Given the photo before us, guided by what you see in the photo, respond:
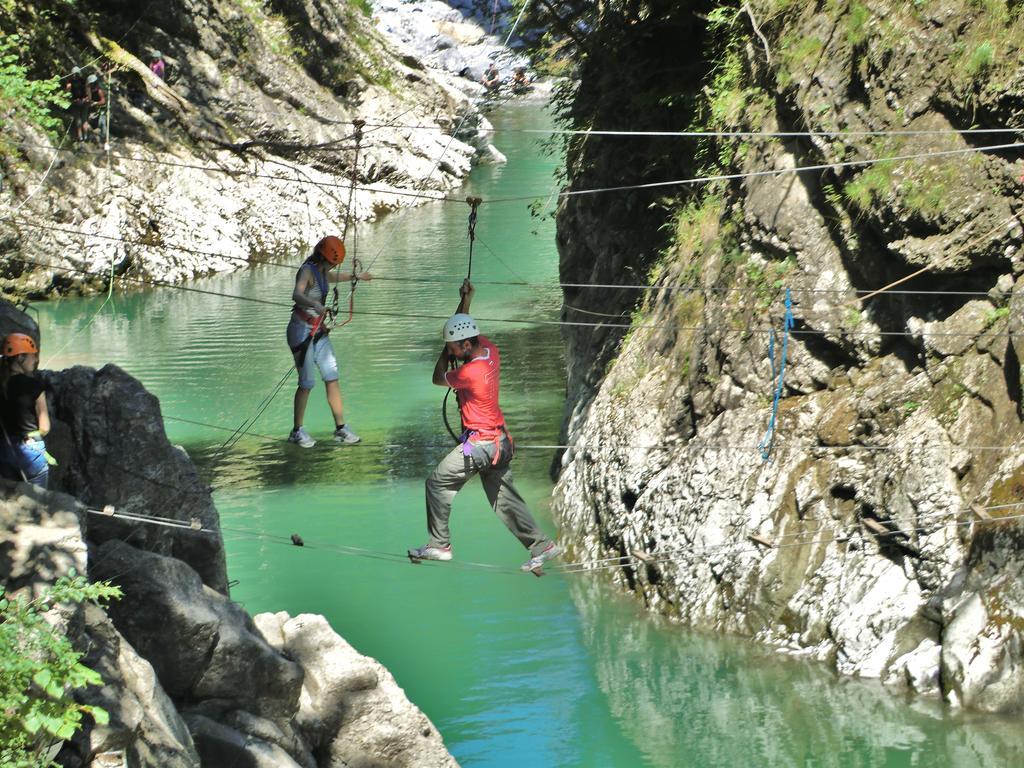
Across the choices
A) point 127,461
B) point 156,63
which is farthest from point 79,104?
point 127,461

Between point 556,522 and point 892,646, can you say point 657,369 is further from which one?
point 892,646

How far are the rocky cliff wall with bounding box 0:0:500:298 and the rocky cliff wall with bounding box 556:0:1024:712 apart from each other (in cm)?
1210

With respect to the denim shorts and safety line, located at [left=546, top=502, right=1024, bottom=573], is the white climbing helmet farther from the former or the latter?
safety line, located at [left=546, top=502, right=1024, bottom=573]

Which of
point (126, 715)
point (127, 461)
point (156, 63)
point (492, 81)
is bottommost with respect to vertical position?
point (126, 715)

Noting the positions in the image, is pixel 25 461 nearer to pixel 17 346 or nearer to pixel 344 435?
pixel 17 346

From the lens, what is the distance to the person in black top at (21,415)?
34.0ft

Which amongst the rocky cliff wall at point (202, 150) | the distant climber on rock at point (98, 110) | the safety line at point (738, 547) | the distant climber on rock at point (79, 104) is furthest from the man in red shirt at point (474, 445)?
the distant climber on rock at point (98, 110)

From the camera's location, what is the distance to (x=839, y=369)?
586 inches

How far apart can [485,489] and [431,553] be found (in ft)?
2.77

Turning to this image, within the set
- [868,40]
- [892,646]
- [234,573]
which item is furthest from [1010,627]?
[234,573]

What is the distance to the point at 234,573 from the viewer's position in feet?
57.2

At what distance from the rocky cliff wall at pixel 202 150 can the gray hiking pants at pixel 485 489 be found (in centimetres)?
1689

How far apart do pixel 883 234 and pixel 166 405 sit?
1436 cm

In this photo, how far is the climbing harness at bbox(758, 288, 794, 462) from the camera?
14805 mm
